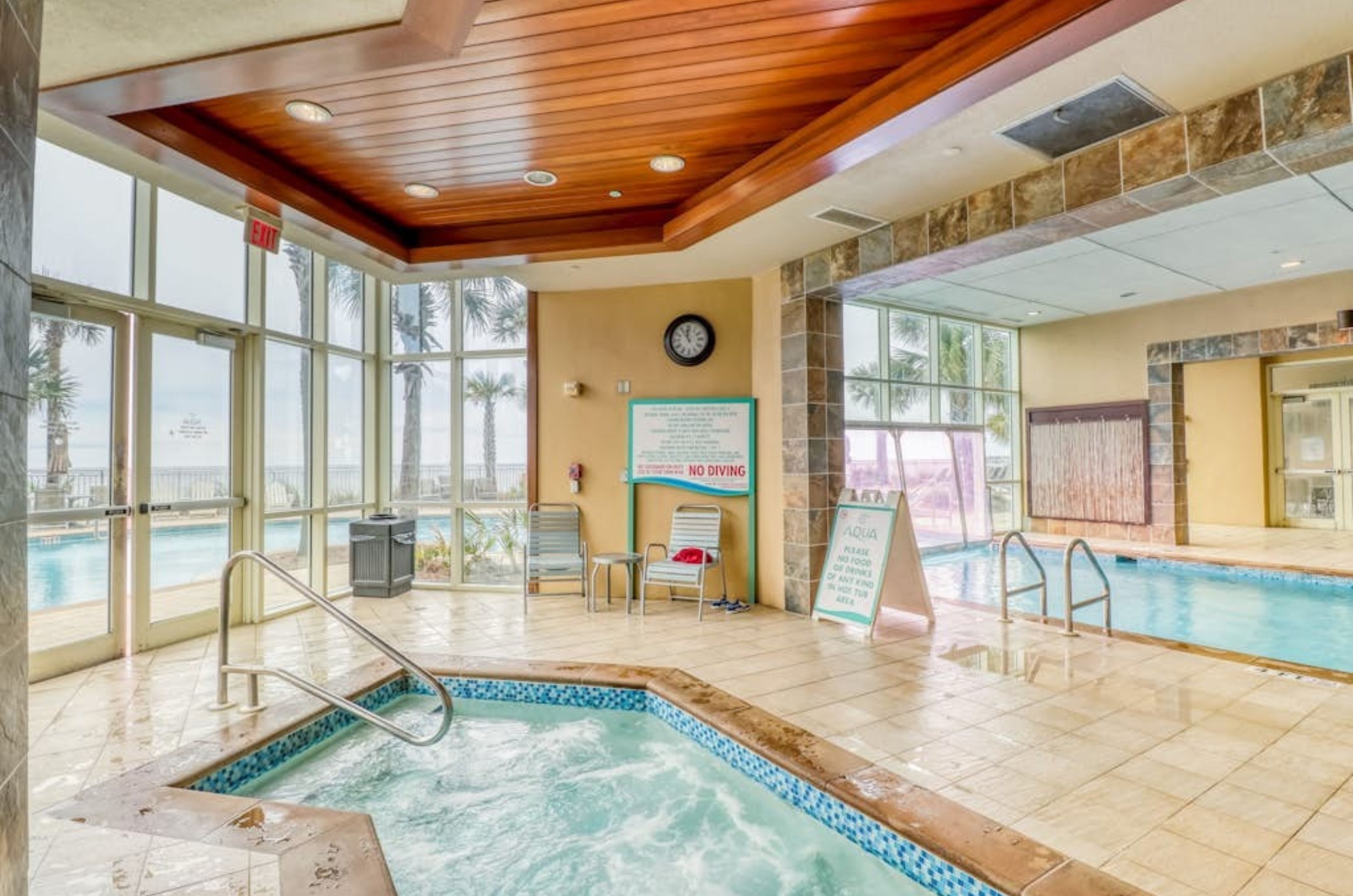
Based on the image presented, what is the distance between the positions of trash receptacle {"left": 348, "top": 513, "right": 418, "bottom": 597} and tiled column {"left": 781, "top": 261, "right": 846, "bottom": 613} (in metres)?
3.44

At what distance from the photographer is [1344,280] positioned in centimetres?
673

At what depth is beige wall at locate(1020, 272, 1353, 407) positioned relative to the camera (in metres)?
7.02

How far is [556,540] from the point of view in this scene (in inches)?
221

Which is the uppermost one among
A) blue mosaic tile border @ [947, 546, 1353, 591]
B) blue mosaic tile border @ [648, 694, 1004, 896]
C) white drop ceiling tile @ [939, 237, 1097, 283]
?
white drop ceiling tile @ [939, 237, 1097, 283]

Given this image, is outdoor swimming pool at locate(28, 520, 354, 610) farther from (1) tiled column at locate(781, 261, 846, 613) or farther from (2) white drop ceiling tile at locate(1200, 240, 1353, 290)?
(2) white drop ceiling tile at locate(1200, 240, 1353, 290)

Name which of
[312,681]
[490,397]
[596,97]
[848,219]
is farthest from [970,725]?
[490,397]

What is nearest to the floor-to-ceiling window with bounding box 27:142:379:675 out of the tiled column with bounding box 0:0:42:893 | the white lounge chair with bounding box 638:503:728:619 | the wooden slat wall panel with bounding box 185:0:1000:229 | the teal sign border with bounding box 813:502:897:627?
the wooden slat wall panel with bounding box 185:0:1000:229

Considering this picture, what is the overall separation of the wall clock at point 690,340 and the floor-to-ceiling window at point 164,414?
9.60 ft

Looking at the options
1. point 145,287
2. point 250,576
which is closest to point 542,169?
point 145,287

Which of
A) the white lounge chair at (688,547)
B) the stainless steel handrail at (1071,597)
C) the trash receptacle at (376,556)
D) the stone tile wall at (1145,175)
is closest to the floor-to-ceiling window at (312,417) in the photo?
the trash receptacle at (376,556)

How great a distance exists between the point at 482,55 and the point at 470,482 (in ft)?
13.6

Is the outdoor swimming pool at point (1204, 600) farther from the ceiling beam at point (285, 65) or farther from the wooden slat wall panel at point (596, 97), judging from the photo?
the ceiling beam at point (285, 65)

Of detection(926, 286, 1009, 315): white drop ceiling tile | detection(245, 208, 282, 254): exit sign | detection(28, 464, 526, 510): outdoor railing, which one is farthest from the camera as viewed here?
detection(926, 286, 1009, 315): white drop ceiling tile

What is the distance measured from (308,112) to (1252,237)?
6.95 meters
